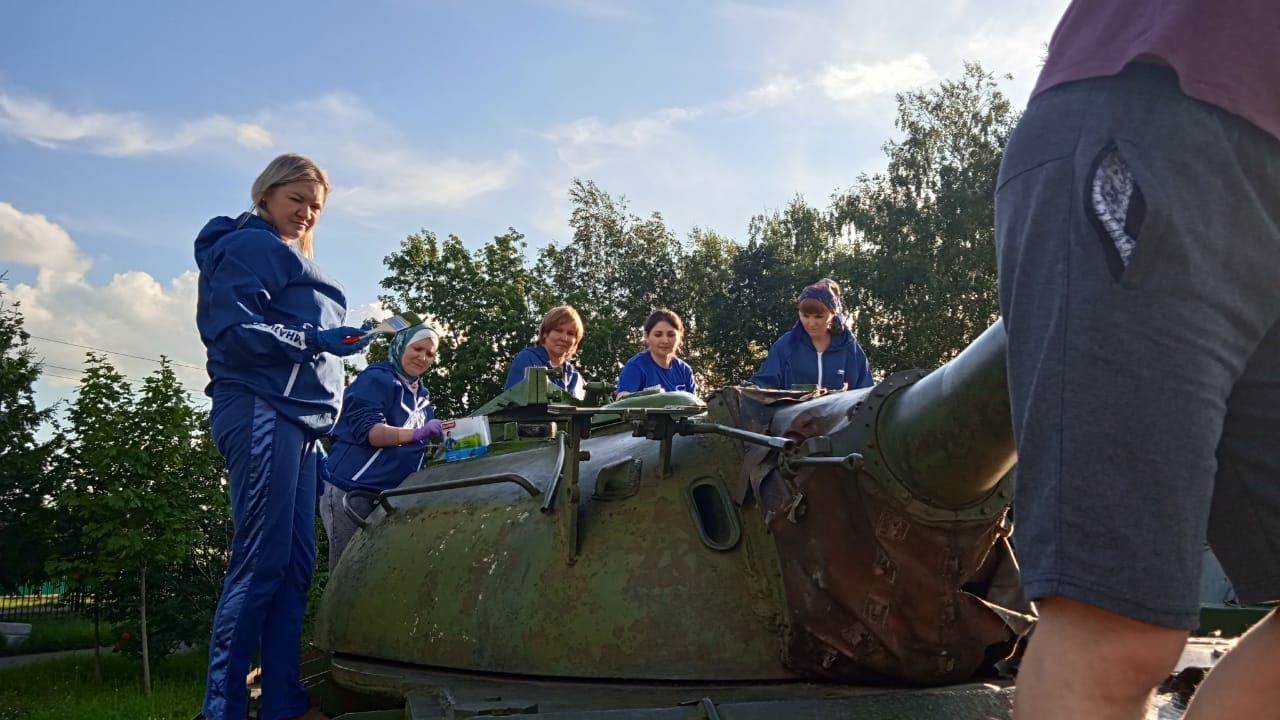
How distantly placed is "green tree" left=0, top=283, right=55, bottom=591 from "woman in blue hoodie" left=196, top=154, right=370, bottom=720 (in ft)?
61.9

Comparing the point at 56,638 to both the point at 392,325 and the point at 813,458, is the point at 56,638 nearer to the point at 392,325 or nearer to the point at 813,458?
the point at 392,325

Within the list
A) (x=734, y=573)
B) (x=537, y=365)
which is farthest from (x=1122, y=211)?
(x=537, y=365)

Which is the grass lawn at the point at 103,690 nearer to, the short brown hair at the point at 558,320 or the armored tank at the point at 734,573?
the short brown hair at the point at 558,320

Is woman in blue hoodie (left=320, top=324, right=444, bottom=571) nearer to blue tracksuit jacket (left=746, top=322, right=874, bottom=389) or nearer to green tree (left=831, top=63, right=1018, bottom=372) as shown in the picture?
blue tracksuit jacket (left=746, top=322, right=874, bottom=389)

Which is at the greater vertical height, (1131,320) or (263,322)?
(263,322)

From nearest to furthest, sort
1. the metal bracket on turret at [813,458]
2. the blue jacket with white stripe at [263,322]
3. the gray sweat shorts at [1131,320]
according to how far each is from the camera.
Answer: the gray sweat shorts at [1131,320]
the metal bracket on turret at [813,458]
the blue jacket with white stripe at [263,322]

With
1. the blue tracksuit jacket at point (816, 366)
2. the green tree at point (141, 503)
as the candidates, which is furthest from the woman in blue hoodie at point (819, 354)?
the green tree at point (141, 503)

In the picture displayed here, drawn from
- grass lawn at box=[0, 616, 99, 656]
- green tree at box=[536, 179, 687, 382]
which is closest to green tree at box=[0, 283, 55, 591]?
grass lawn at box=[0, 616, 99, 656]

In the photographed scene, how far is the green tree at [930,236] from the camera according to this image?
31.0 m

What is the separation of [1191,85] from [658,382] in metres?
5.83

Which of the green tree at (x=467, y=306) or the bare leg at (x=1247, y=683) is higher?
the green tree at (x=467, y=306)

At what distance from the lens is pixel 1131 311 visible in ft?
4.78

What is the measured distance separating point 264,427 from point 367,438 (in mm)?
1936

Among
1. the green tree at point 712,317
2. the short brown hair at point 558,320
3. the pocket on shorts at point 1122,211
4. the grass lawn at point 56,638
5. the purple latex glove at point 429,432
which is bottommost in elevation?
the grass lawn at point 56,638
